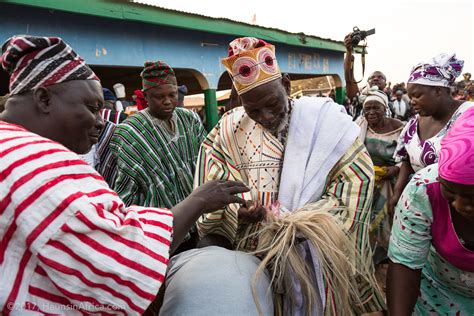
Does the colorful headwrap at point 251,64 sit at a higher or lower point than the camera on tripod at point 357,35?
lower

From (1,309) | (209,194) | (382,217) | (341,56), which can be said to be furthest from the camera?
(341,56)

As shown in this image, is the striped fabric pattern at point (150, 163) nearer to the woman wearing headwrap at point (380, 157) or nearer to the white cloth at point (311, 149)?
the white cloth at point (311, 149)

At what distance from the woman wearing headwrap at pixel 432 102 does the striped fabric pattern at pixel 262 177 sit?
1.29m

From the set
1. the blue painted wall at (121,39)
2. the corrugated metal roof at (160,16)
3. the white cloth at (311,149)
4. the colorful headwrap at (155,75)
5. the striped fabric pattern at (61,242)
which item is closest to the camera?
the striped fabric pattern at (61,242)

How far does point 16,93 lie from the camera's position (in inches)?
49.8

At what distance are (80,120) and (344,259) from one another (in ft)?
3.98

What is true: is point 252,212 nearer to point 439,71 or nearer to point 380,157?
point 439,71

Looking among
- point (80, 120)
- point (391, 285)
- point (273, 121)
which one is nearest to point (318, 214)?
point (391, 285)

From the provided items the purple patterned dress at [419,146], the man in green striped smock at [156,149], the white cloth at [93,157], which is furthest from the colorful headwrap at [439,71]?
the white cloth at [93,157]

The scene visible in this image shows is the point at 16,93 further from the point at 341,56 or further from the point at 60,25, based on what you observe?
the point at 341,56

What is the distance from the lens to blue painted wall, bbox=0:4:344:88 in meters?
5.35

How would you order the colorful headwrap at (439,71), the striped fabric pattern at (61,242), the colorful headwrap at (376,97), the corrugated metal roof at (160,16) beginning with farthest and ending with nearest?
the corrugated metal roof at (160,16) → the colorful headwrap at (376,97) → the colorful headwrap at (439,71) → the striped fabric pattern at (61,242)

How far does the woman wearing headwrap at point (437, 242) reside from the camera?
4.31 feet

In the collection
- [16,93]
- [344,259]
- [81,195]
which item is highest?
[16,93]
